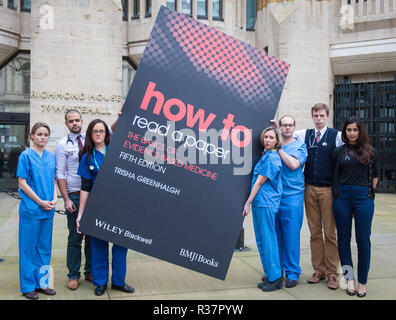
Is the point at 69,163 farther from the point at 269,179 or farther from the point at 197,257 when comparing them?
the point at 269,179

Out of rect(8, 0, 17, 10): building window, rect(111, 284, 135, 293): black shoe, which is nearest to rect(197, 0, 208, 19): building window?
rect(8, 0, 17, 10): building window

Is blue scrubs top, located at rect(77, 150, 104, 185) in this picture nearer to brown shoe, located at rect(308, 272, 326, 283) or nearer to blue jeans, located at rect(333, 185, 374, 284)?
blue jeans, located at rect(333, 185, 374, 284)

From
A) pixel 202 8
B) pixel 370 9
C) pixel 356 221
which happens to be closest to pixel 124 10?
pixel 202 8

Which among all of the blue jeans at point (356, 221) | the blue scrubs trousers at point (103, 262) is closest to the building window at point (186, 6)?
the blue jeans at point (356, 221)

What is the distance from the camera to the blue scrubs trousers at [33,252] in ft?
12.5

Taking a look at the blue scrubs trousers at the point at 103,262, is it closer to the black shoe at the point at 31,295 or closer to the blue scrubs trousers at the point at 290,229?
the black shoe at the point at 31,295

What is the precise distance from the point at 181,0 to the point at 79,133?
9.52 m

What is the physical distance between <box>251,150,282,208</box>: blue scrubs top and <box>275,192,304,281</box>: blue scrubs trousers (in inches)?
8.1

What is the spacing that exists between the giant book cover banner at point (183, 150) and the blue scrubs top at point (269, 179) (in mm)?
173

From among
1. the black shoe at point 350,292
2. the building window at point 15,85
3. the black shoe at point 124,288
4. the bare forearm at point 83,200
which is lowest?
the black shoe at point 350,292

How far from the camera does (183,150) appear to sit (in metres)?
3.73

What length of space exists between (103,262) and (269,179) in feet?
5.87

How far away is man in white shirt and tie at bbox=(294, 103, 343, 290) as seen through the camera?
432 cm
